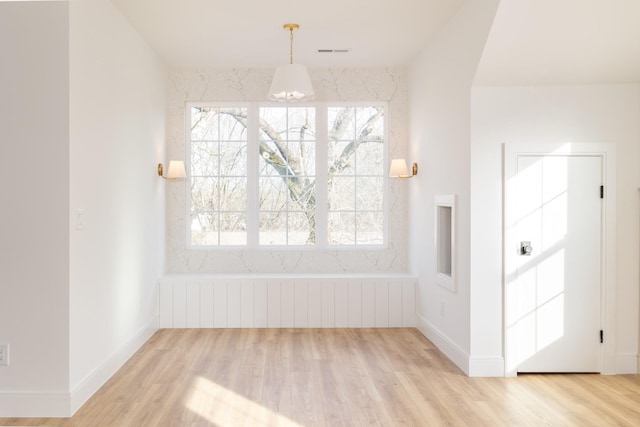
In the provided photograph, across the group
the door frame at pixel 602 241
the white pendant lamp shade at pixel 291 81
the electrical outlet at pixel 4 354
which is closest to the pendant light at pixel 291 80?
the white pendant lamp shade at pixel 291 81

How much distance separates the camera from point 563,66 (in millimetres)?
3701

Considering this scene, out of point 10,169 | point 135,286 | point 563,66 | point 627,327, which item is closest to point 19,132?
point 10,169

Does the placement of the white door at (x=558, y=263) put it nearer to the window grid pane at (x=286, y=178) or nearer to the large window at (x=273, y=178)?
the large window at (x=273, y=178)

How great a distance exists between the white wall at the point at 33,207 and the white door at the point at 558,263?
321cm

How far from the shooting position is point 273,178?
5938 millimetres

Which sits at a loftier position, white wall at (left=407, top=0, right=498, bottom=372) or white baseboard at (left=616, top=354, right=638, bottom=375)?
→ white wall at (left=407, top=0, right=498, bottom=372)

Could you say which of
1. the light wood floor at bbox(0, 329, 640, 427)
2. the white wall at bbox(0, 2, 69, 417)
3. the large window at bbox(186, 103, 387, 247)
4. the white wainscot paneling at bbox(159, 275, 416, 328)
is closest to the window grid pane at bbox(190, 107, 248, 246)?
the large window at bbox(186, 103, 387, 247)

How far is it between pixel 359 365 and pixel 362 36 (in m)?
2.98

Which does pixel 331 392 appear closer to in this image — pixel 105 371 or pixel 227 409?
pixel 227 409

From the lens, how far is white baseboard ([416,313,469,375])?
13.3 feet

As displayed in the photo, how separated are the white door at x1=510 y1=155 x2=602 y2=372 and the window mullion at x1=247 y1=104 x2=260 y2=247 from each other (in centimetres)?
302

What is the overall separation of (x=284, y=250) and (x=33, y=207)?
10.2ft

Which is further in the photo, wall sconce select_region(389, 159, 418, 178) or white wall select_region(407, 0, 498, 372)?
wall sconce select_region(389, 159, 418, 178)

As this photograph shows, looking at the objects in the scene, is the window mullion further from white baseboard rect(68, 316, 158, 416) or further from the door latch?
the door latch
